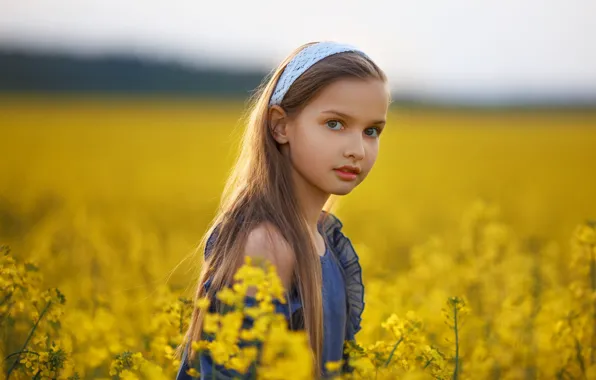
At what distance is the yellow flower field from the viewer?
9.65 ft

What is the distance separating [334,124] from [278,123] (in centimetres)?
22

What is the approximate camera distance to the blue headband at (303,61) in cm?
290

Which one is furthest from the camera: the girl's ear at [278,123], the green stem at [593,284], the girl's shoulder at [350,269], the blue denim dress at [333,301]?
the green stem at [593,284]

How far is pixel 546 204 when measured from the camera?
12812mm

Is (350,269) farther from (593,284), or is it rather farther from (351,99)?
(593,284)

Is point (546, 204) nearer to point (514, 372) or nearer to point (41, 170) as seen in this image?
point (41, 170)

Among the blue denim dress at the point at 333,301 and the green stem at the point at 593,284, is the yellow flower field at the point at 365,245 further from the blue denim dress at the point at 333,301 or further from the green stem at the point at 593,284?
the blue denim dress at the point at 333,301

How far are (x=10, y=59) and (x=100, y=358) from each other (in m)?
30.2

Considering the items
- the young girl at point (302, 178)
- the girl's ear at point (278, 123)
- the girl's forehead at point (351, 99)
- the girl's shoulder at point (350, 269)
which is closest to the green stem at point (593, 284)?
the girl's shoulder at point (350, 269)

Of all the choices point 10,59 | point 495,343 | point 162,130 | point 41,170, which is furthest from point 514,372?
point 10,59

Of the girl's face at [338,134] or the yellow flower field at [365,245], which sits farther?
the yellow flower field at [365,245]

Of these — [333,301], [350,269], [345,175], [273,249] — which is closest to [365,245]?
[350,269]

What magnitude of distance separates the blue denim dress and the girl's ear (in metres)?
0.39

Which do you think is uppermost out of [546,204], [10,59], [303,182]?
[10,59]
